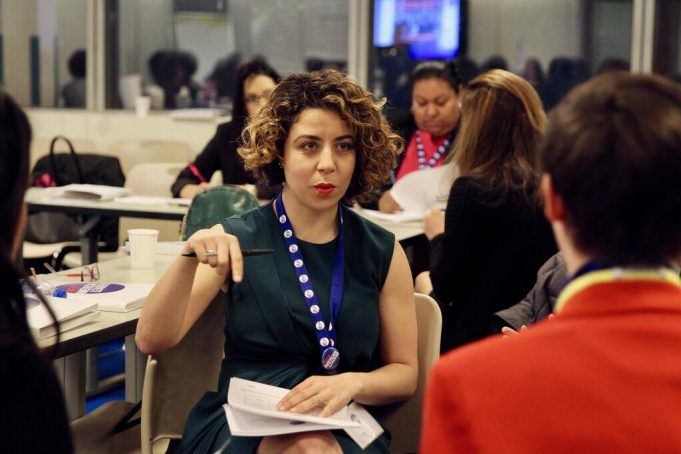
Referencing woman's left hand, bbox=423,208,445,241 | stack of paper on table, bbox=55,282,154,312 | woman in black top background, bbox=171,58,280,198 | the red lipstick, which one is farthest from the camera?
woman in black top background, bbox=171,58,280,198

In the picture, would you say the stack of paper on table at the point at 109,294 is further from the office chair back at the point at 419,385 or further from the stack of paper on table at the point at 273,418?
the office chair back at the point at 419,385

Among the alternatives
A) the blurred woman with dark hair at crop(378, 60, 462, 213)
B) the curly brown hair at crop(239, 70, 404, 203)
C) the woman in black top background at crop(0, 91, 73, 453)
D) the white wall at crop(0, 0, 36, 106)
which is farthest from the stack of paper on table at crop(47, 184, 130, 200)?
the woman in black top background at crop(0, 91, 73, 453)

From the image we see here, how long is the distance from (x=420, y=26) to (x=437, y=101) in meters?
2.66

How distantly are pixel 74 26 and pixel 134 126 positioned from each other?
1162mm

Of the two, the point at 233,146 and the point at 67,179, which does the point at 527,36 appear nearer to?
the point at 233,146

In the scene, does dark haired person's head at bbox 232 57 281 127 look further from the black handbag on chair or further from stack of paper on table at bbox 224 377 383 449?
stack of paper on table at bbox 224 377 383 449

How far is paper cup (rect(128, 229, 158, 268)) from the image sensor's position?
9.79ft

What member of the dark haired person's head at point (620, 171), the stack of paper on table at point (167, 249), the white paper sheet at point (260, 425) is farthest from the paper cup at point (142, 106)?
the dark haired person's head at point (620, 171)

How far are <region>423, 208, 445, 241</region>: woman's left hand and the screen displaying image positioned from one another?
369 centimetres

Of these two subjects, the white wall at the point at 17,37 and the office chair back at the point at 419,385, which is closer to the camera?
the office chair back at the point at 419,385

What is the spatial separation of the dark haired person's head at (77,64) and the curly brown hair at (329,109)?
6.01m

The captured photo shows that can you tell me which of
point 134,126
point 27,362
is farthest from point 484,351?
point 134,126

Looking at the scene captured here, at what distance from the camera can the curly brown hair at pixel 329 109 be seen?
7.09 ft

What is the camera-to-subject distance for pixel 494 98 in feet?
10.2
